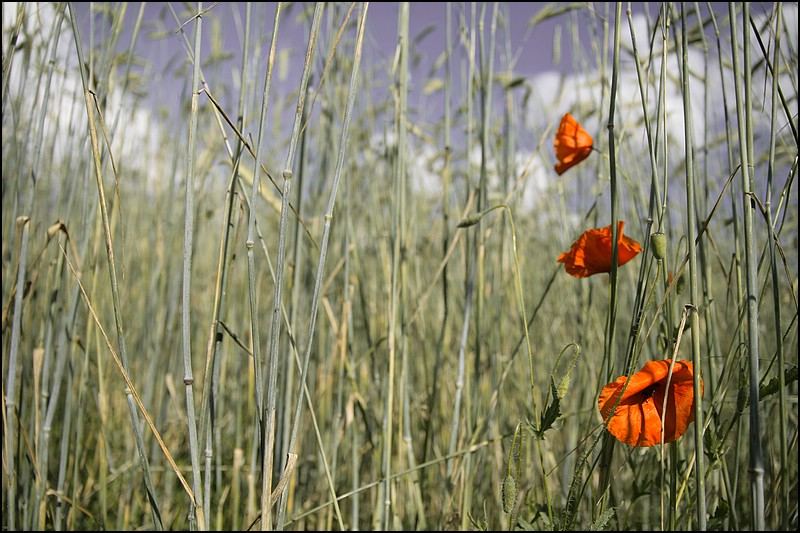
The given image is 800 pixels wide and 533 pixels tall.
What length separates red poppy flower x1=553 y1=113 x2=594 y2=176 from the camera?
691mm

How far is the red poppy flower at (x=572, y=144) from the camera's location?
0.69 m

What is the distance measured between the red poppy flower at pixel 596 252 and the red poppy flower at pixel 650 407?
0.11 meters

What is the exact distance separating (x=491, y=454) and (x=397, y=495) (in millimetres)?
201

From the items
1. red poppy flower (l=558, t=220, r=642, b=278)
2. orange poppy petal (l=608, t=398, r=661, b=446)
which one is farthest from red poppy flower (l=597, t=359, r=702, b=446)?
red poppy flower (l=558, t=220, r=642, b=278)

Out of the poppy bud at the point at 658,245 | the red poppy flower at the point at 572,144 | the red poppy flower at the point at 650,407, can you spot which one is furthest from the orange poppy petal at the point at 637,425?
the red poppy flower at the point at 572,144

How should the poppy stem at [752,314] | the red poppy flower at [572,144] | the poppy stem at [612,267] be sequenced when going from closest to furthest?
the poppy stem at [752,314] < the poppy stem at [612,267] < the red poppy flower at [572,144]

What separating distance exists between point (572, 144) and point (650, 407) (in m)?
0.31

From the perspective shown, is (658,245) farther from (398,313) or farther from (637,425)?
(398,313)

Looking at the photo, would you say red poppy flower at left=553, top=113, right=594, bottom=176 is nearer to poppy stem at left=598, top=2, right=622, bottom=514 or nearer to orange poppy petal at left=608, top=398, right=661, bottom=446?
poppy stem at left=598, top=2, right=622, bottom=514

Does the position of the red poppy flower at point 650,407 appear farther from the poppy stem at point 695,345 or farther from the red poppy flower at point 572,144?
the red poppy flower at point 572,144

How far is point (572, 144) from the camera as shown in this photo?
694 millimetres

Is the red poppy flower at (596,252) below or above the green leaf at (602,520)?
above

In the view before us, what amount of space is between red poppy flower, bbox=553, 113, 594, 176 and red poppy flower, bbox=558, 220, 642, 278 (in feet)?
0.48

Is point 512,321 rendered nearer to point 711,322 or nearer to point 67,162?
point 711,322
